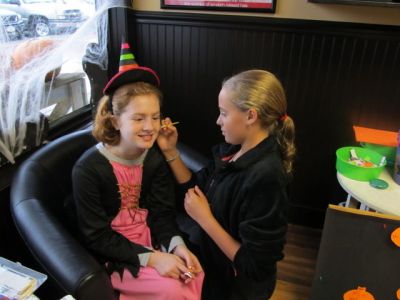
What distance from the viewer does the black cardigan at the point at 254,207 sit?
97cm

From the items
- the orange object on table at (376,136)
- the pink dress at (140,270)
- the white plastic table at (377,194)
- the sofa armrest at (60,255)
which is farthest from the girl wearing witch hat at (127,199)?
the orange object on table at (376,136)

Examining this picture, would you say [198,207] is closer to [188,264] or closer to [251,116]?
[188,264]

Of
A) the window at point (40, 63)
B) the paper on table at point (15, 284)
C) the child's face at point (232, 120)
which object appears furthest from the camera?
the window at point (40, 63)

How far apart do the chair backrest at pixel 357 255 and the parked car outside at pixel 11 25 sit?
128 cm

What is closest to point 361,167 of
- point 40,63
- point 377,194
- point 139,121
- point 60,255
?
point 377,194

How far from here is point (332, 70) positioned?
1.81m

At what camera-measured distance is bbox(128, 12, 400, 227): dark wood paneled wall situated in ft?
5.74

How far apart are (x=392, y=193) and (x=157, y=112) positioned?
38.0 inches

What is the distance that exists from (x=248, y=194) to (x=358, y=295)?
66 centimetres

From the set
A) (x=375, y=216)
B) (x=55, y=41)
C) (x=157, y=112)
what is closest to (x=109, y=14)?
(x=55, y=41)

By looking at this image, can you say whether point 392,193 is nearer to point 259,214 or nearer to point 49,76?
point 259,214

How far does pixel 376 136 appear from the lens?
65.3 inches

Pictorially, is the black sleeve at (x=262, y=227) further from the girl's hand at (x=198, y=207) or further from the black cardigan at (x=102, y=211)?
the black cardigan at (x=102, y=211)

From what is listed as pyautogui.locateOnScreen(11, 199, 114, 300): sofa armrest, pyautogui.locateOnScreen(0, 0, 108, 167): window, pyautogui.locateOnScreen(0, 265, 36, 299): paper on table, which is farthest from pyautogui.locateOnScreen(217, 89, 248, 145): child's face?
pyautogui.locateOnScreen(0, 0, 108, 167): window
